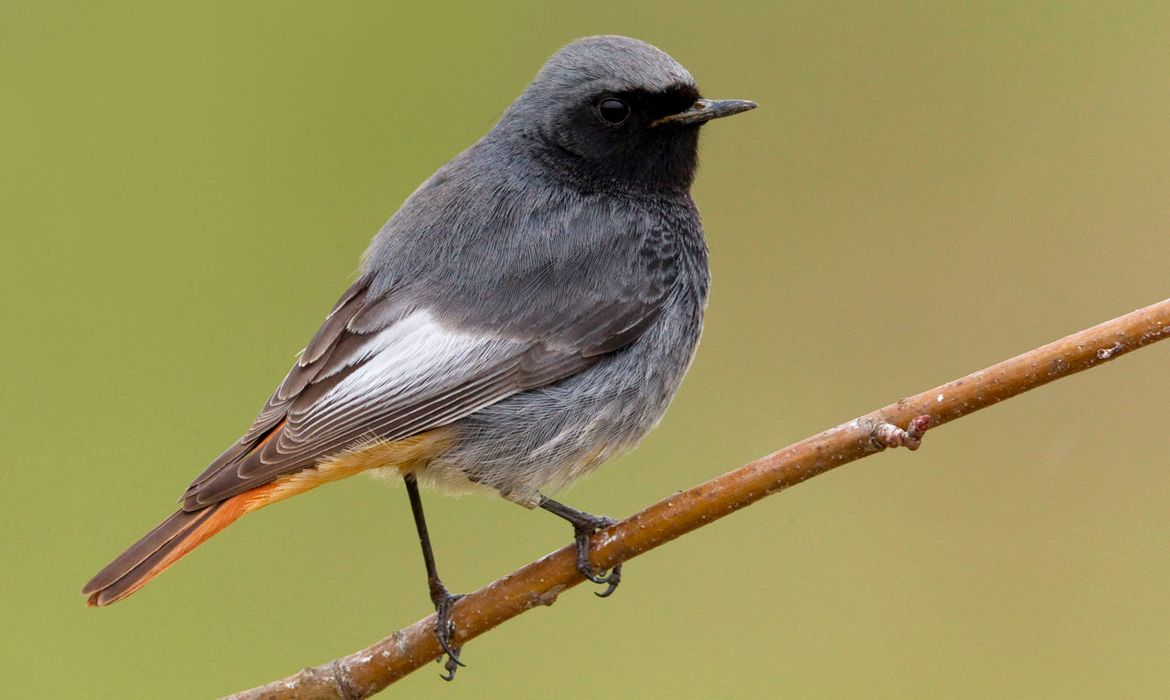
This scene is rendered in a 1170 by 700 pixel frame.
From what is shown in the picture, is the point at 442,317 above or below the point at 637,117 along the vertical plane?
below

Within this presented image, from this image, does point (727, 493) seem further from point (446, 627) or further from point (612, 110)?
point (612, 110)

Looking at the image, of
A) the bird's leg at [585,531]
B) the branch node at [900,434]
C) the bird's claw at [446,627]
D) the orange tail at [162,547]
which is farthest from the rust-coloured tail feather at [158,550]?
the branch node at [900,434]

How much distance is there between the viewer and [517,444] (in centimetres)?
370

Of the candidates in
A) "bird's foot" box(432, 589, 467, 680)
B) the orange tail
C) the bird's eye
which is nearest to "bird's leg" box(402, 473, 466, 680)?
"bird's foot" box(432, 589, 467, 680)

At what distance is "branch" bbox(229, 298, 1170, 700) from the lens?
295 cm

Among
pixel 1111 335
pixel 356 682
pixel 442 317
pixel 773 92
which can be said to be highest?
pixel 773 92

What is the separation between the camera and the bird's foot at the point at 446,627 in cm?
346

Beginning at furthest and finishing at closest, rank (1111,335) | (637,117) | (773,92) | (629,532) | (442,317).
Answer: (773,92), (637,117), (442,317), (629,532), (1111,335)

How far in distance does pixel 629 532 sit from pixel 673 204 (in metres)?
1.12

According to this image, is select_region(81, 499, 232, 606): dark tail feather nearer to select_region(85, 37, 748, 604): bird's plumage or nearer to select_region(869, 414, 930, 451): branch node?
select_region(85, 37, 748, 604): bird's plumage

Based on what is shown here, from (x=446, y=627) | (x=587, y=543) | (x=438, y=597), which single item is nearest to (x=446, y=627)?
(x=446, y=627)

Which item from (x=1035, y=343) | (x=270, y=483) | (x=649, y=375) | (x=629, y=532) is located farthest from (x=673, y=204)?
(x=1035, y=343)

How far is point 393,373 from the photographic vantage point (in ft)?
11.9

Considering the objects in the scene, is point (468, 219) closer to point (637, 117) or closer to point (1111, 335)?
point (637, 117)
